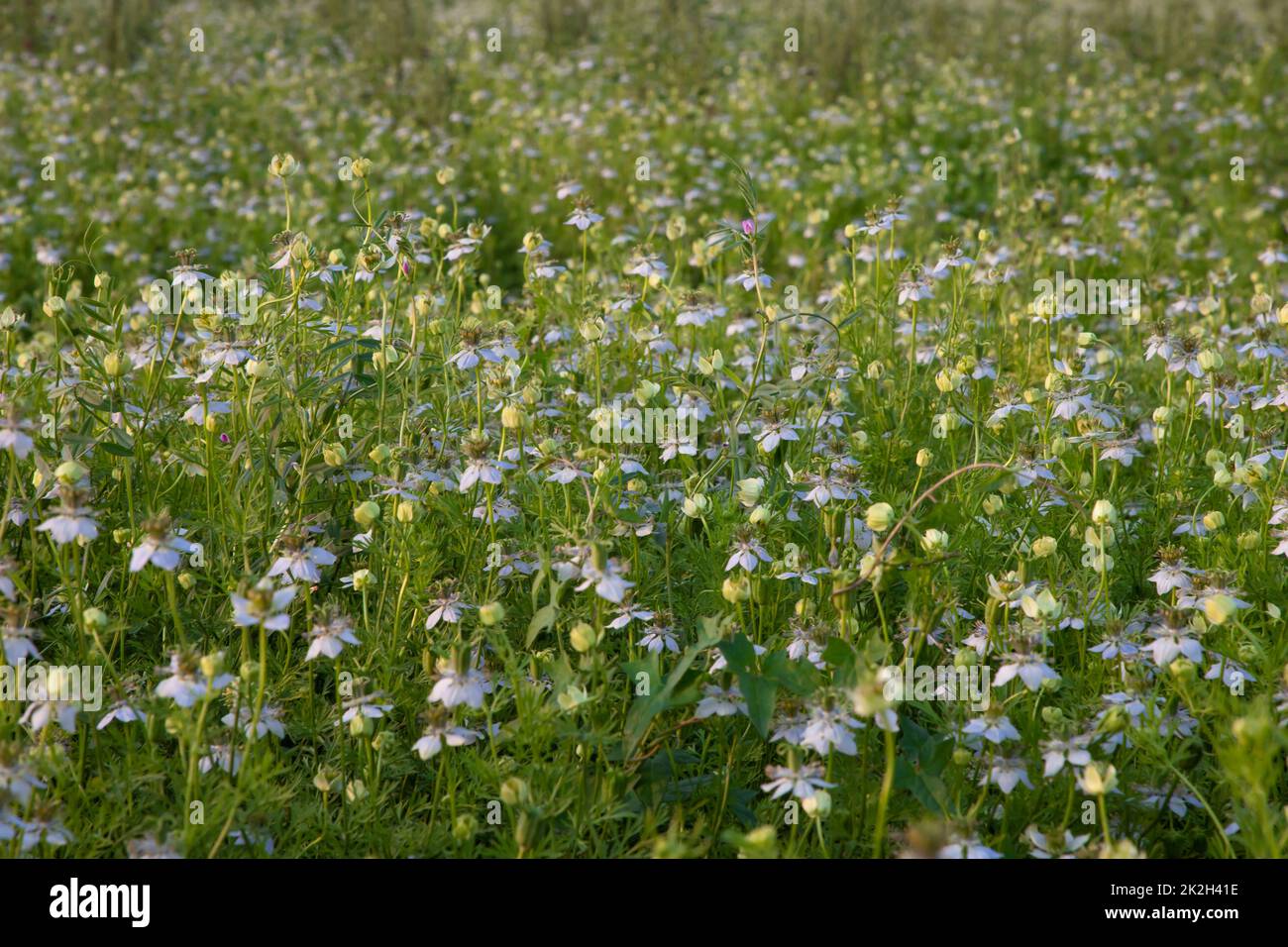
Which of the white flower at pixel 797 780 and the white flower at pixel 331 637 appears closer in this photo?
the white flower at pixel 797 780

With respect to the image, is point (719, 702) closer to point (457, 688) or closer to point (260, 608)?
point (457, 688)

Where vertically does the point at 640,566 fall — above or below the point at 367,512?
below

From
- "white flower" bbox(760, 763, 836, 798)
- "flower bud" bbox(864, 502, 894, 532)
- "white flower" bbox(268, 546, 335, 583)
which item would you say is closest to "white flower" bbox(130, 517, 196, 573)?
"white flower" bbox(268, 546, 335, 583)

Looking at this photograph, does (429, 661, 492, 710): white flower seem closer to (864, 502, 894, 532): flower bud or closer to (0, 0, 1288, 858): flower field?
(0, 0, 1288, 858): flower field

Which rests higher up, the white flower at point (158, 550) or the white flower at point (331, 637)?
the white flower at point (158, 550)

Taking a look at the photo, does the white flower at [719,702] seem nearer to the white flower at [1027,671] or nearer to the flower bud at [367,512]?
the white flower at [1027,671]

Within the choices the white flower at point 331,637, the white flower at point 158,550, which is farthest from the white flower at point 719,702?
the white flower at point 158,550

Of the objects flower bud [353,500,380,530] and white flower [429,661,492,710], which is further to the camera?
flower bud [353,500,380,530]

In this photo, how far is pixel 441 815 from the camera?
2406 mm

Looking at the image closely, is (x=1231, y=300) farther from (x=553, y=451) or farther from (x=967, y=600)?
(x=553, y=451)

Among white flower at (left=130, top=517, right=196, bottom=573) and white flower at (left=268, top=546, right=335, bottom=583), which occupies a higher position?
white flower at (left=130, top=517, right=196, bottom=573)

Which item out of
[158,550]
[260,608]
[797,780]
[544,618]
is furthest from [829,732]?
[158,550]
